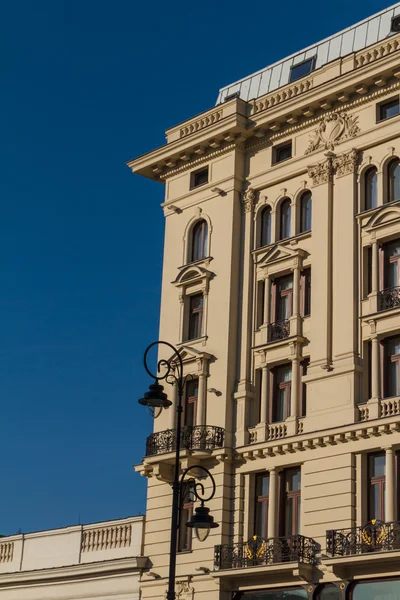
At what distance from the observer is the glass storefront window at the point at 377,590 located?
3322 centimetres

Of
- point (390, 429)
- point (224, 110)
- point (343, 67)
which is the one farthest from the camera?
point (224, 110)

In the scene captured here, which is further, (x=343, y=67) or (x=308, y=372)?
(x=343, y=67)

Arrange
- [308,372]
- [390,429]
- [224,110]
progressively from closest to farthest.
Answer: [390,429] < [308,372] < [224,110]

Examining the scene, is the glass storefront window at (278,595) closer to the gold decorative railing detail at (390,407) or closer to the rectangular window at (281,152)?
the gold decorative railing detail at (390,407)

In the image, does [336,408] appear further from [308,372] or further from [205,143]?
[205,143]

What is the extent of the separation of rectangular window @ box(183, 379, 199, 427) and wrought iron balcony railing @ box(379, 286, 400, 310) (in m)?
8.36

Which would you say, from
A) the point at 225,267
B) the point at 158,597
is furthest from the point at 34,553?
the point at 225,267

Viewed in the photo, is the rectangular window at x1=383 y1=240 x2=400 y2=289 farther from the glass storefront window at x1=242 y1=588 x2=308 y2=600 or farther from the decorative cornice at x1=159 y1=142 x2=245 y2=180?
the glass storefront window at x1=242 y1=588 x2=308 y2=600

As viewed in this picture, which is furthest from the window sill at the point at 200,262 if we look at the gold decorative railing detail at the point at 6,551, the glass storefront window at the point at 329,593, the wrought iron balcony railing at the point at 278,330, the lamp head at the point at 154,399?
the lamp head at the point at 154,399

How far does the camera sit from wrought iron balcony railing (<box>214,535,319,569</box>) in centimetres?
3569

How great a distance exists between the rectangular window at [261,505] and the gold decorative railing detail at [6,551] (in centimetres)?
1277

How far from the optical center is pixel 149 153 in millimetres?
46219

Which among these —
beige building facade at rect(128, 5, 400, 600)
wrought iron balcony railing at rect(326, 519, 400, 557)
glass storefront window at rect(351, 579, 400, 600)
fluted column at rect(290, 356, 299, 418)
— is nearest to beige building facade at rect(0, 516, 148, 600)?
beige building facade at rect(128, 5, 400, 600)

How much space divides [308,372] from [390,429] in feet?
13.7
